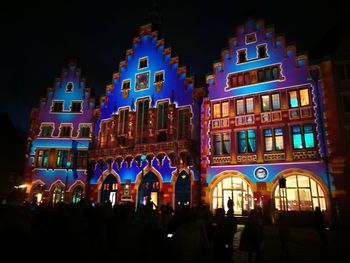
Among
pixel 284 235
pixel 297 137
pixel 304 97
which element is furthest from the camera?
pixel 304 97

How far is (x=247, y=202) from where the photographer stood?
84.8 feet

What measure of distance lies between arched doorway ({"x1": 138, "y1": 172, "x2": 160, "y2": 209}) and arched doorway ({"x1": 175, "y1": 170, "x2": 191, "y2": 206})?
2509 millimetres

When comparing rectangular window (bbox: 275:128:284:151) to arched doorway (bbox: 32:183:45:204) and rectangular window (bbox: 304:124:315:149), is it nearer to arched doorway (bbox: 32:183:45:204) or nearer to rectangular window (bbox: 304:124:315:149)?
rectangular window (bbox: 304:124:315:149)

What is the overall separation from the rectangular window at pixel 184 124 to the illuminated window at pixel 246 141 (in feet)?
18.8

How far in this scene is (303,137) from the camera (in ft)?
80.5

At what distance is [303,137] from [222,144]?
7.13 meters

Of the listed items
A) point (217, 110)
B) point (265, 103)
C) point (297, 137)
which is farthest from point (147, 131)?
point (297, 137)

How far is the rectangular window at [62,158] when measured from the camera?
125 ft

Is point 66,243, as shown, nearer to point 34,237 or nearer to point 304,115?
point 34,237

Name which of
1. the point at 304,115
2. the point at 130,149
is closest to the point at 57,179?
the point at 130,149

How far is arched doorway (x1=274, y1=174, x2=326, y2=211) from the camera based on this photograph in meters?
23.2

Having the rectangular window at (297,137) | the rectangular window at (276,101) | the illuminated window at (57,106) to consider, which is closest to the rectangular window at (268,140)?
the rectangular window at (297,137)

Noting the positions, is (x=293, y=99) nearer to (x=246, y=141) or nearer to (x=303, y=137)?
(x=303, y=137)

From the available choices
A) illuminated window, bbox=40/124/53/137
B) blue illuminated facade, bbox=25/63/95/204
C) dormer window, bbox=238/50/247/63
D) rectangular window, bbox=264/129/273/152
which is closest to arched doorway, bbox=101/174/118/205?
blue illuminated facade, bbox=25/63/95/204
